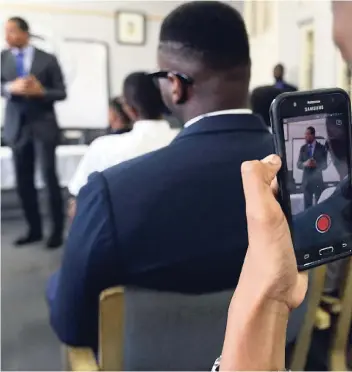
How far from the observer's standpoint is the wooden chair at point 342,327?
0.51m

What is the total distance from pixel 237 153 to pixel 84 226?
0.65 ft

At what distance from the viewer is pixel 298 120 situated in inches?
13.8

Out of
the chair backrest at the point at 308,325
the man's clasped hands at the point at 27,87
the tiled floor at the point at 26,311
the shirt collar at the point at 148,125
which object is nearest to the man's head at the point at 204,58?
the chair backrest at the point at 308,325

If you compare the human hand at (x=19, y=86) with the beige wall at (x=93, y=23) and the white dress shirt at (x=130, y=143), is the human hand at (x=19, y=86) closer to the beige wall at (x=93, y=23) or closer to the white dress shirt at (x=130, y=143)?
the white dress shirt at (x=130, y=143)

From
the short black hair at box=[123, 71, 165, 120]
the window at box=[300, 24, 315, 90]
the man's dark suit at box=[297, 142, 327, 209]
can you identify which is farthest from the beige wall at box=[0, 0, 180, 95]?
the man's dark suit at box=[297, 142, 327, 209]

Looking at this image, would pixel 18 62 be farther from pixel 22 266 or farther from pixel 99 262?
pixel 99 262

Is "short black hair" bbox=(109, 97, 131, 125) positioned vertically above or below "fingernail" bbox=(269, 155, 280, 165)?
below

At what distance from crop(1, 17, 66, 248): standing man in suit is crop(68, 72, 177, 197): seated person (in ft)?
2.38

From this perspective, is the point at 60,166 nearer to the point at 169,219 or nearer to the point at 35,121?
the point at 35,121

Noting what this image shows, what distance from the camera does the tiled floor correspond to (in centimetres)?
124

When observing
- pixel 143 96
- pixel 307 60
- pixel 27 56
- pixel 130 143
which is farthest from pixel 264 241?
pixel 307 60

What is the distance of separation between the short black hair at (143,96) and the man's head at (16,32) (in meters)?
0.85

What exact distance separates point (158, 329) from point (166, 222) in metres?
0.13

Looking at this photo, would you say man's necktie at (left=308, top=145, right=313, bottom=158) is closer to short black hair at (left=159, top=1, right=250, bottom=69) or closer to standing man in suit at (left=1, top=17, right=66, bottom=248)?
short black hair at (left=159, top=1, right=250, bottom=69)
